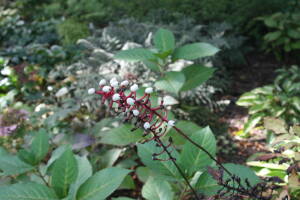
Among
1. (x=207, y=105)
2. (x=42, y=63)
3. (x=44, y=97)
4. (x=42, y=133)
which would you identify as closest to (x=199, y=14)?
(x=207, y=105)

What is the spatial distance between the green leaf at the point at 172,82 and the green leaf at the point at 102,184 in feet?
2.78

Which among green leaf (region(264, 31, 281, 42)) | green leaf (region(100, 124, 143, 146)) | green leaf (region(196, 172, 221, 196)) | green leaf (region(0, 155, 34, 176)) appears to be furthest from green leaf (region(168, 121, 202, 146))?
green leaf (region(264, 31, 281, 42))

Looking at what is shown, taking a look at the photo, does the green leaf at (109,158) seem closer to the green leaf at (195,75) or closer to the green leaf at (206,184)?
the green leaf at (195,75)

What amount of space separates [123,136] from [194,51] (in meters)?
0.65

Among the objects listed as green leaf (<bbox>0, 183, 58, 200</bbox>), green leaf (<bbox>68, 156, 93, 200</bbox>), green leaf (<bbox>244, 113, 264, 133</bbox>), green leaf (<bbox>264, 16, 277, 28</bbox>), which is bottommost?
green leaf (<bbox>244, 113, 264, 133</bbox>)

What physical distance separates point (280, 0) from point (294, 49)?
892 mm

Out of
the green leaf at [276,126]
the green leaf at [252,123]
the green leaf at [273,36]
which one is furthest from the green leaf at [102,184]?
the green leaf at [273,36]

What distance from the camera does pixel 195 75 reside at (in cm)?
205

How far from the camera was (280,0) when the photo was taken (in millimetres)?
5664

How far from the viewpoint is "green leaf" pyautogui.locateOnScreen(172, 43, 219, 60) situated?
188 centimetres

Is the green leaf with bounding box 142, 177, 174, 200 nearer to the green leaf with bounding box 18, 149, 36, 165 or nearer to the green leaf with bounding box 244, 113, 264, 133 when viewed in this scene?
the green leaf with bounding box 18, 149, 36, 165

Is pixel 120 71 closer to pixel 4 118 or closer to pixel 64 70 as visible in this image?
pixel 64 70

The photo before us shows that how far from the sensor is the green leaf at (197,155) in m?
1.19

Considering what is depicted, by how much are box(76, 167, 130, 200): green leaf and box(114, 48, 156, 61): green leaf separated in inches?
36.1
